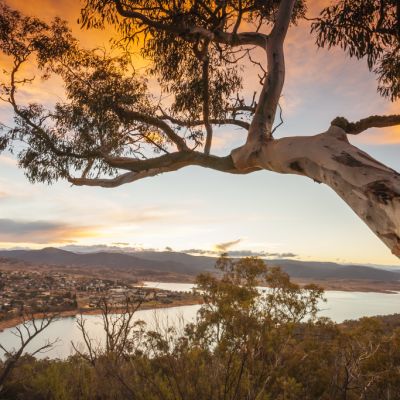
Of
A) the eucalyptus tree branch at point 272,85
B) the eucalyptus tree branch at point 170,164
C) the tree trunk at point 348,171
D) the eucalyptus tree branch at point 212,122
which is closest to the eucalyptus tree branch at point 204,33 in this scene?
the eucalyptus tree branch at point 272,85

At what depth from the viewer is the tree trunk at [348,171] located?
136 centimetres

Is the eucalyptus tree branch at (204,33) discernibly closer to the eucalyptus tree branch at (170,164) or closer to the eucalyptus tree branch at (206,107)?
the eucalyptus tree branch at (206,107)

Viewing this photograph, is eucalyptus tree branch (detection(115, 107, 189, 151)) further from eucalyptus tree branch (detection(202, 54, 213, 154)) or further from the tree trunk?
the tree trunk

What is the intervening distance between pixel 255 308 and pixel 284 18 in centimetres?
393

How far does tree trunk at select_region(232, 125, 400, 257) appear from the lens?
136cm

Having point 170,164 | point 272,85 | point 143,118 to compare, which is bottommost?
point 170,164

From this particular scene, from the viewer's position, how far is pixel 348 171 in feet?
5.39

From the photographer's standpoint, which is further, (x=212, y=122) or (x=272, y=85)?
(x=212, y=122)

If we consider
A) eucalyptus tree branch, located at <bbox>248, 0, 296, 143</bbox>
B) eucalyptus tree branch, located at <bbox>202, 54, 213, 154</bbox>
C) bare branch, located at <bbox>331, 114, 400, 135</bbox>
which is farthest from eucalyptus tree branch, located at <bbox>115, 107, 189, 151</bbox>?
bare branch, located at <bbox>331, 114, 400, 135</bbox>

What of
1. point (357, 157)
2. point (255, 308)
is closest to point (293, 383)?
point (255, 308)

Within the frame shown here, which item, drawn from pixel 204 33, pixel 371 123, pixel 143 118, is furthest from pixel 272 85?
pixel 143 118

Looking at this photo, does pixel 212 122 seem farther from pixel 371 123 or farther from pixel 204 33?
pixel 371 123

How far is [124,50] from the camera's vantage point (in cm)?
495

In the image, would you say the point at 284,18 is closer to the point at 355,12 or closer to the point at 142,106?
the point at 355,12
